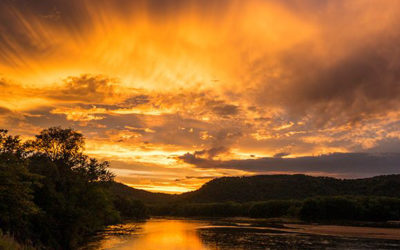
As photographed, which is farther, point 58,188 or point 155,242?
point 155,242

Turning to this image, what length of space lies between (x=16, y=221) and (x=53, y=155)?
58.7ft

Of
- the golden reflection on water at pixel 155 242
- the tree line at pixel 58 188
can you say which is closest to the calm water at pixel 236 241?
the golden reflection on water at pixel 155 242

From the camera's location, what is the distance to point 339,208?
442 ft

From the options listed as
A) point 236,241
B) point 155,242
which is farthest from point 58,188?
point 236,241

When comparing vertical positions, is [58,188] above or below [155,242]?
above

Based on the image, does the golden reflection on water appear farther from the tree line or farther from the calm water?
the tree line

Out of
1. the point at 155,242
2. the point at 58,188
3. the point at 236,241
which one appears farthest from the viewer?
the point at 236,241

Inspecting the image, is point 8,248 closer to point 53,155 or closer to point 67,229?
point 67,229

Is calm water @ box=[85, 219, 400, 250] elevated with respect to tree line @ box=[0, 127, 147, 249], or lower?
lower

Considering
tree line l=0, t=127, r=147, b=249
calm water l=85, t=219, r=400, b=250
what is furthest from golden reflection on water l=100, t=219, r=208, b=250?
tree line l=0, t=127, r=147, b=249

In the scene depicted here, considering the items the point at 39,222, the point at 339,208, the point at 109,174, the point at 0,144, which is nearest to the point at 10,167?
the point at 0,144

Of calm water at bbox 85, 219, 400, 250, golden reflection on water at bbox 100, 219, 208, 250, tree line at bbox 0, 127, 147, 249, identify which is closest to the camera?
tree line at bbox 0, 127, 147, 249

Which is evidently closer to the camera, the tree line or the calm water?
→ the tree line

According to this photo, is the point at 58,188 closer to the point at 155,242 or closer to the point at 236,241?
the point at 155,242
